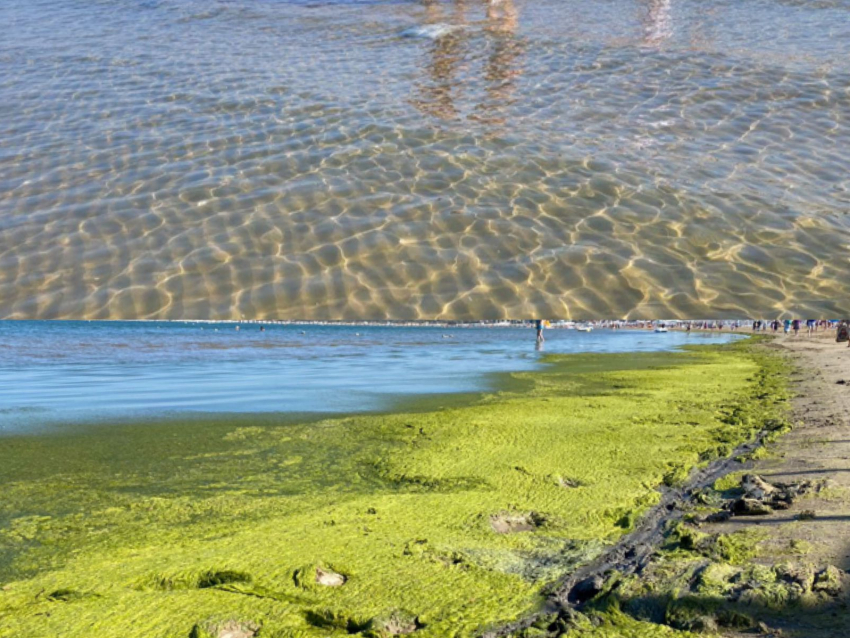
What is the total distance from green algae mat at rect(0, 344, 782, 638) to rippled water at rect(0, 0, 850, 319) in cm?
307

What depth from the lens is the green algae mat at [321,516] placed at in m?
5.10

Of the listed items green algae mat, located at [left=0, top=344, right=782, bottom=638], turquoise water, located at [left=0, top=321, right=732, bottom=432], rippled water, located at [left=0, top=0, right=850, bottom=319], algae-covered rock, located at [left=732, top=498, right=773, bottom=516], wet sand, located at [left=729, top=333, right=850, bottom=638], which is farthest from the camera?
turquoise water, located at [left=0, top=321, right=732, bottom=432]

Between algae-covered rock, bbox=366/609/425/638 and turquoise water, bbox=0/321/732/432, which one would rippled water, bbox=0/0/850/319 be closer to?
algae-covered rock, bbox=366/609/425/638

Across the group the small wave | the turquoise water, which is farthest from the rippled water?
the turquoise water

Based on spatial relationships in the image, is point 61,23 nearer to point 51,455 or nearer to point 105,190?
point 105,190

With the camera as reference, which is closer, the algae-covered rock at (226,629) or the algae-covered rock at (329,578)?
the algae-covered rock at (226,629)

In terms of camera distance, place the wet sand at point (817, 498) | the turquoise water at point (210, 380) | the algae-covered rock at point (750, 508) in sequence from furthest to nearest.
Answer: the turquoise water at point (210, 380) < the algae-covered rock at point (750, 508) < the wet sand at point (817, 498)

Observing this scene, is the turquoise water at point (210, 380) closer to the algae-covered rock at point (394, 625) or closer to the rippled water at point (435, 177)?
the algae-covered rock at point (394, 625)

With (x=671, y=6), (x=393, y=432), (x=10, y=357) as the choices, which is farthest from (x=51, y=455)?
(x=10, y=357)

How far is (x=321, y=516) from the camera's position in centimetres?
696

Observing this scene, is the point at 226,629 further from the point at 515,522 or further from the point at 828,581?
the point at 828,581

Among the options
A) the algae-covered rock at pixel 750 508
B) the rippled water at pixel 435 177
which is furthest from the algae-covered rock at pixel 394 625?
the algae-covered rock at pixel 750 508

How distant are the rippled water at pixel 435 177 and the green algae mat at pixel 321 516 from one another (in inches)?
121

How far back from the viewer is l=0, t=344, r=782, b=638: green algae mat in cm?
510
